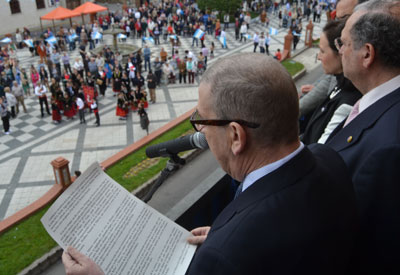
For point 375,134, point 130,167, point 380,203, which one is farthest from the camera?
point 130,167

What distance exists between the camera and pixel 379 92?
7.13ft

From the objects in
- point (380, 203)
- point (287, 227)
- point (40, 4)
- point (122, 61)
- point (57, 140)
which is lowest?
point (57, 140)

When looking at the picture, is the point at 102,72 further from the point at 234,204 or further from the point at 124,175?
the point at 234,204

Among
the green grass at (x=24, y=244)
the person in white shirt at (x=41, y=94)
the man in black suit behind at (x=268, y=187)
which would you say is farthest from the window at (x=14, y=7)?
the man in black suit behind at (x=268, y=187)

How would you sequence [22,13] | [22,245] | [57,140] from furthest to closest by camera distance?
[22,13]
[57,140]
[22,245]

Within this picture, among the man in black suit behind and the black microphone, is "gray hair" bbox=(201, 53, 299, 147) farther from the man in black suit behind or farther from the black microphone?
the black microphone

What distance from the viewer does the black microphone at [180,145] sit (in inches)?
81.0

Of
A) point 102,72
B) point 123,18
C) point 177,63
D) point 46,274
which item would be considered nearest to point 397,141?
point 46,274

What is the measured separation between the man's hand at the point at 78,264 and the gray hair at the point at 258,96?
3.28 ft

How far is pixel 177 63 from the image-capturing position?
19.5m

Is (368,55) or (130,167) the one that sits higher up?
(368,55)

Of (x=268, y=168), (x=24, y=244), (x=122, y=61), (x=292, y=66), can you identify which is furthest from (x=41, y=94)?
(x=268, y=168)

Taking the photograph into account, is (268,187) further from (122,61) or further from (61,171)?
(122,61)

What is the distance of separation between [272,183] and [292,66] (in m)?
18.3
